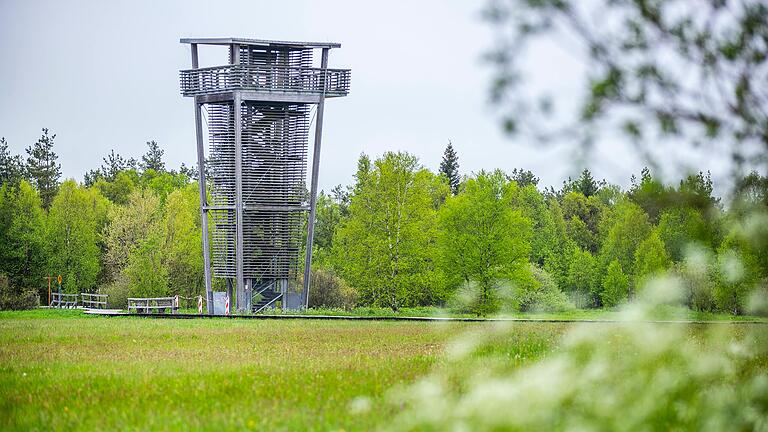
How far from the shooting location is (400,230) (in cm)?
5069

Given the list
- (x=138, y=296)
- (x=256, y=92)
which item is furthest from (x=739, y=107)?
(x=138, y=296)

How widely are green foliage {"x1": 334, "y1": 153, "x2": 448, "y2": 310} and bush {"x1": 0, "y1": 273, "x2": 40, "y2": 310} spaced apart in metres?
16.2

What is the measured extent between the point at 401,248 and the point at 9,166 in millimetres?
51871

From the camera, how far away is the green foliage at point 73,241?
217ft

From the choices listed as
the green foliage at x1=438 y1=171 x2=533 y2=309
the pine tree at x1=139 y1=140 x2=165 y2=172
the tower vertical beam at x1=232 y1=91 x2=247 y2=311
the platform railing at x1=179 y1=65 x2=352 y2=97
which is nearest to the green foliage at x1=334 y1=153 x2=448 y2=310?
the green foliage at x1=438 y1=171 x2=533 y2=309

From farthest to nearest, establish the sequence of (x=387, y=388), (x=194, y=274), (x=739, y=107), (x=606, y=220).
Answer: (x=606, y=220), (x=194, y=274), (x=387, y=388), (x=739, y=107)

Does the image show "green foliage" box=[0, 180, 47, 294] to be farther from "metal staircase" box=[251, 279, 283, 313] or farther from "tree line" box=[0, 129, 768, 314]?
"metal staircase" box=[251, 279, 283, 313]

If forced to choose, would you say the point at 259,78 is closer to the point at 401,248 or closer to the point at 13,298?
the point at 401,248

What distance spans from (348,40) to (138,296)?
21.0 metres

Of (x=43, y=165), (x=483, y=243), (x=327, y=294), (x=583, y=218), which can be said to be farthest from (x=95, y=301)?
(x=583, y=218)

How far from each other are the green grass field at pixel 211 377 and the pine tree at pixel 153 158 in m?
94.7

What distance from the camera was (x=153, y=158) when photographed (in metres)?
114

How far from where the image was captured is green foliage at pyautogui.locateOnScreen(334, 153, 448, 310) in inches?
1965

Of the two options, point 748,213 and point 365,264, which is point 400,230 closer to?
point 365,264
